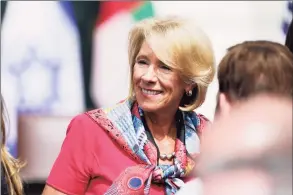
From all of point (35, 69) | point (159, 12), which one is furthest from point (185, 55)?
point (35, 69)

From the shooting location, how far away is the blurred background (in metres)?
2.53

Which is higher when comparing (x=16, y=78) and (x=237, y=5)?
(x=237, y=5)

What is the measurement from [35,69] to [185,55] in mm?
1295

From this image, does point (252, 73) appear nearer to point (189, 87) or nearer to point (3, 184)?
point (189, 87)

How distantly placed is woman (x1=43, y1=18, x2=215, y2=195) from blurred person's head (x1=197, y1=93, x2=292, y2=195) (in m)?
0.57

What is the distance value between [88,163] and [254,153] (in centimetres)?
69

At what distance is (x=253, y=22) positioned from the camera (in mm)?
2535

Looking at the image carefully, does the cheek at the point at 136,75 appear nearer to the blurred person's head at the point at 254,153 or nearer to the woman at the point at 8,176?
the woman at the point at 8,176

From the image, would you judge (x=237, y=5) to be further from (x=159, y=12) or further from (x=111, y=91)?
(x=111, y=91)

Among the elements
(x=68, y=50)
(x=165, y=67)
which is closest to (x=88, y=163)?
(x=165, y=67)

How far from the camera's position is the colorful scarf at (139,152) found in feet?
4.56

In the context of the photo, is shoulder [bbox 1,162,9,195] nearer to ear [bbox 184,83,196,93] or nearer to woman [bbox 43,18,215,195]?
woman [bbox 43,18,215,195]

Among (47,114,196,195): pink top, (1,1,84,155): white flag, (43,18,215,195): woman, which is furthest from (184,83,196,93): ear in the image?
(1,1,84,155): white flag

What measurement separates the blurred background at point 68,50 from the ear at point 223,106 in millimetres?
1600
